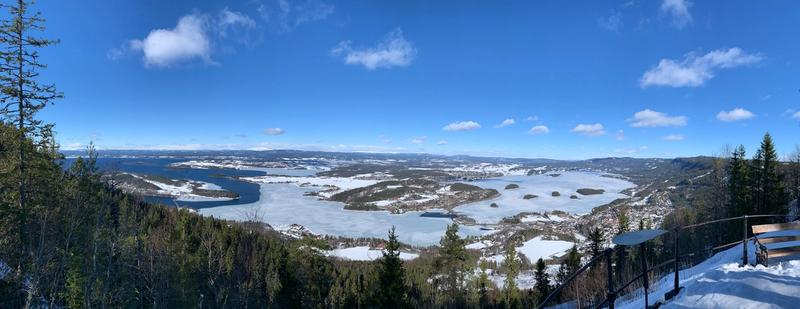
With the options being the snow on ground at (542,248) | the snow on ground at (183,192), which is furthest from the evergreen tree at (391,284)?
the snow on ground at (183,192)

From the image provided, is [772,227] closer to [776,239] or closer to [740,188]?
[776,239]

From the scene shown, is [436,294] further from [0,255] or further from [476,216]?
[476,216]

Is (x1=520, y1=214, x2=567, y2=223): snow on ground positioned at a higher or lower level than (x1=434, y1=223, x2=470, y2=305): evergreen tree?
lower

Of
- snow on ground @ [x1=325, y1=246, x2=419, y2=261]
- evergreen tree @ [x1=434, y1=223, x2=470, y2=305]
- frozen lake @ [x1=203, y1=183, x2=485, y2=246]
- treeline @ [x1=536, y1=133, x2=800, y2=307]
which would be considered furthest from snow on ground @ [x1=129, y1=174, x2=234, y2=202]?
treeline @ [x1=536, y1=133, x2=800, y2=307]

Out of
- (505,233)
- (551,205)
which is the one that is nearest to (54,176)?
(505,233)

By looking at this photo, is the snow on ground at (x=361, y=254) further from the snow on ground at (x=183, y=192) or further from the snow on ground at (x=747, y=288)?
the snow on ground at (x=183, y=192)

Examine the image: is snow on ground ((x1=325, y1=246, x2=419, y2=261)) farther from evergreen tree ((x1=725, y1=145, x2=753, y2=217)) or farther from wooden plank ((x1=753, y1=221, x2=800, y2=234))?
wooden plank ((x1=753, y1=221, x2=800, y2=234))
